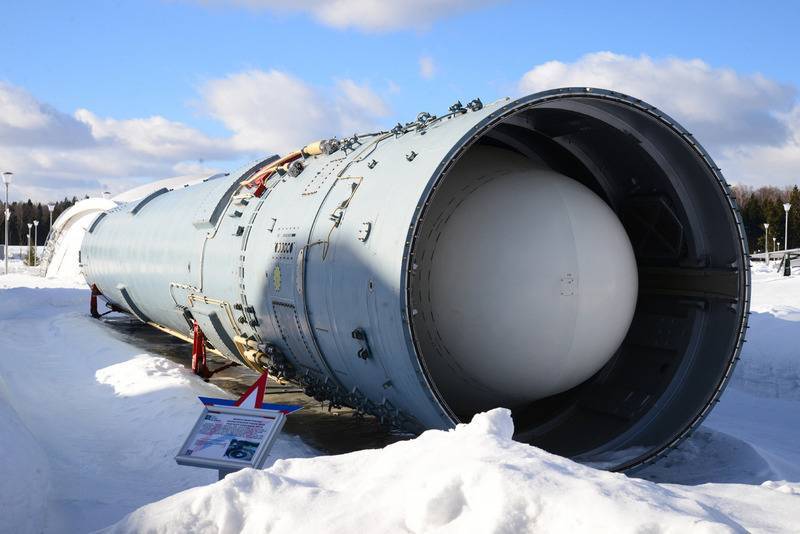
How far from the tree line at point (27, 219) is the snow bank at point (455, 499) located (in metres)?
91.5

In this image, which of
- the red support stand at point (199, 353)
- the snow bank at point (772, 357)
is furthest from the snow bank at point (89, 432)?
the snow bank at point (772, 357)

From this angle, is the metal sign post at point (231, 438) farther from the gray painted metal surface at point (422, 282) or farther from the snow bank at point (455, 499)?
the gray painted metal surface at point (422, 282)

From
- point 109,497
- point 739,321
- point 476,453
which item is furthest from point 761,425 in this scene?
point 109,497

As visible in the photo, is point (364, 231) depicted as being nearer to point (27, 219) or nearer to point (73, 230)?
point (73, 230)

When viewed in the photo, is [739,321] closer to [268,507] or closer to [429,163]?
[429,163]

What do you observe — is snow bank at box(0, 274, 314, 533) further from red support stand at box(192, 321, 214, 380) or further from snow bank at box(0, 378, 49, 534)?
red support stand at box(192, 321, 214, 380)

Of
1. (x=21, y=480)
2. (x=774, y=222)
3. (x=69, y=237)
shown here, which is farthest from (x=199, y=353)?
(x=774, y=222)

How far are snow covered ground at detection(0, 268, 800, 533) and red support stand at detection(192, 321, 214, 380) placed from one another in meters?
0.27

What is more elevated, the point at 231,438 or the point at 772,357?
the point at 231,438

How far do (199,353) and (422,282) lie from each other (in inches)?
217

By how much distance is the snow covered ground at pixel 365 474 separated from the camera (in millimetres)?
3277

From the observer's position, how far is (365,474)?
13.5 ft

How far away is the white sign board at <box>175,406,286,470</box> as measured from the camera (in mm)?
5160

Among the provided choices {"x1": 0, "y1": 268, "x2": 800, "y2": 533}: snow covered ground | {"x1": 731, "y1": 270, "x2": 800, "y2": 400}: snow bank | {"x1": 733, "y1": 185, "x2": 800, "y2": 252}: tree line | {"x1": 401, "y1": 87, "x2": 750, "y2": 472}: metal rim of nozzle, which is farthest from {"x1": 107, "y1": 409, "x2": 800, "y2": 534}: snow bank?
{"x1": 733, "y1": 185, "x2": 800, "y2": 252}: tree line
